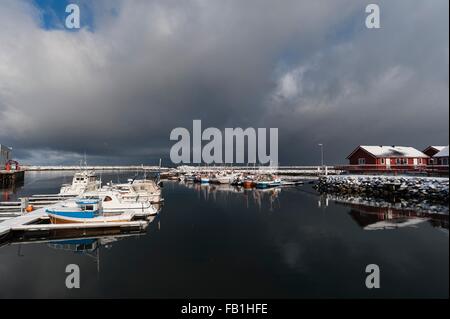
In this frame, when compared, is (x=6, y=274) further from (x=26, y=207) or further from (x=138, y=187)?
(x=138, y=187)

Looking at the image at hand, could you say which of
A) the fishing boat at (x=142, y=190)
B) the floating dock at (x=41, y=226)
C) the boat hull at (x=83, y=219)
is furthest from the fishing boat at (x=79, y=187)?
the boat hull at (x=83, y=219)

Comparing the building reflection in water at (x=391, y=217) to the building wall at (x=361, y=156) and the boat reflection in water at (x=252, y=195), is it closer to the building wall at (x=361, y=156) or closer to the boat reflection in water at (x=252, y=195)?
the boat reflection in water at (x=252, y=195)

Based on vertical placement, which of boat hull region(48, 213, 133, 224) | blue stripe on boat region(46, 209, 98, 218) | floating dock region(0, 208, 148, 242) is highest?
A: blue stripe on boat region(46, 209, 98, 218)

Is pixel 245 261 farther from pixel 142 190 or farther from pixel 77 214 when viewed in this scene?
pixel 142 190

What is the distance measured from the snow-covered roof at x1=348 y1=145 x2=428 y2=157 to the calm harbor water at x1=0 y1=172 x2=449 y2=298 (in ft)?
98.8

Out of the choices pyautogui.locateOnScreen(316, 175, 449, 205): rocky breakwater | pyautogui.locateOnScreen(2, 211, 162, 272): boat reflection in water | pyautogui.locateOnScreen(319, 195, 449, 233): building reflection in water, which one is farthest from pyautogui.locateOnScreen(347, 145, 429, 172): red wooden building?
pyautogui.locateOnScreen(2, 211, 162, 272): boat reflection in water

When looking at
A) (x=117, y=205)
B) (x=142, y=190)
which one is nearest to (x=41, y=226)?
(x=117, y=205)

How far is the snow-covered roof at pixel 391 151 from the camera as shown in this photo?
48562 millimetres

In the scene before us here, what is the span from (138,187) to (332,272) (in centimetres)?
3072

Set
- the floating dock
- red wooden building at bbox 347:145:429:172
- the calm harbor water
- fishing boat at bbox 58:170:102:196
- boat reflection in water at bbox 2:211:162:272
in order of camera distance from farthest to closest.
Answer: red wooden building at bbox 347:145:429:172, fishing boat at bbox 58:170:102:196, the floating dock, boat reflection in water at bbox 2:211:162:272, the calm harbor water

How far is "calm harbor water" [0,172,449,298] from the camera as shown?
11.0 m

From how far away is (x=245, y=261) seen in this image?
14273mm

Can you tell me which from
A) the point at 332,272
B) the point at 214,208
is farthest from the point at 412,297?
the point at 214,208

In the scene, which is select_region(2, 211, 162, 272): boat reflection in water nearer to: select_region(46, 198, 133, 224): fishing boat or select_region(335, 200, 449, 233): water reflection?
select_region(46, 198, 133, 224): fishing boat
